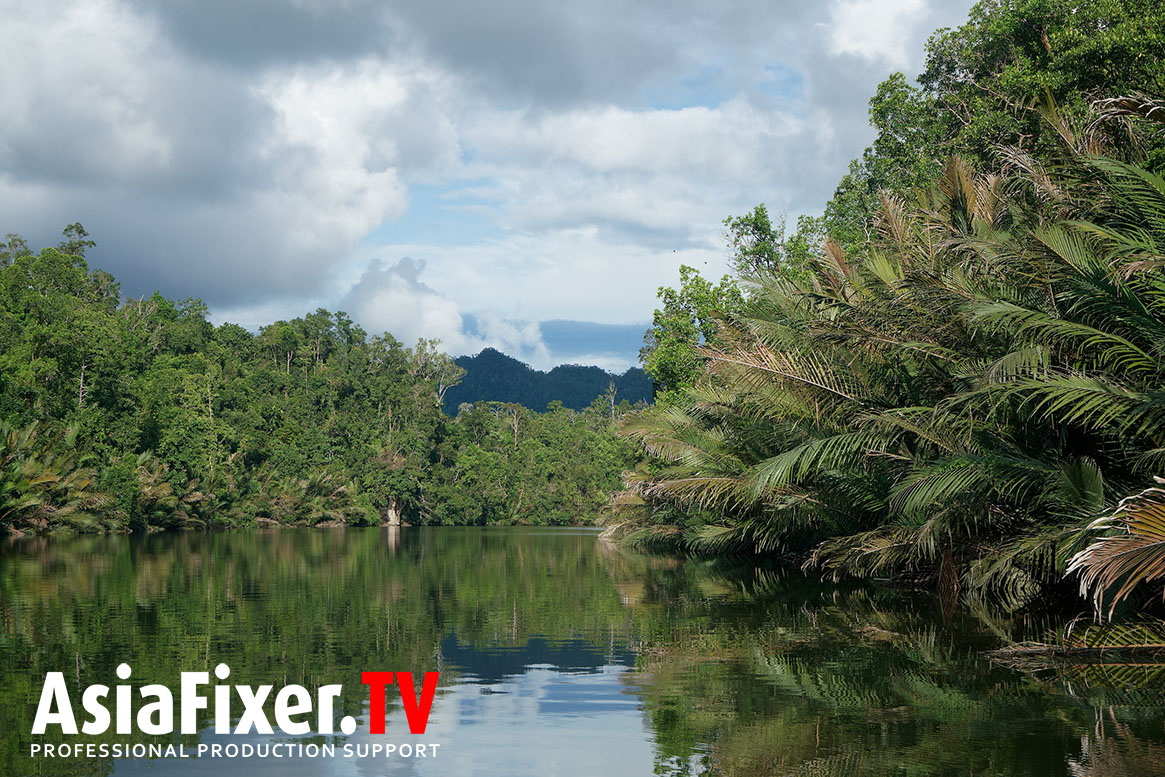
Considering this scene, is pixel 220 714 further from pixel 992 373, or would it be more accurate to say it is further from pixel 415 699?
pixel 992 373

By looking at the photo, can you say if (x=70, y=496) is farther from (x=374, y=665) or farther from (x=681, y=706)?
(x=681, y=706)

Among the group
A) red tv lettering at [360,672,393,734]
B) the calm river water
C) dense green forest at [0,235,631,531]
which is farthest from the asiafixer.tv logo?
dense green forest at [0,235,631,531]

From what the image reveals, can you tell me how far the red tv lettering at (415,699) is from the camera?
8.02 m

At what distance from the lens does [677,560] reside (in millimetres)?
31016

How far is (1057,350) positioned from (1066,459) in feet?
4.24

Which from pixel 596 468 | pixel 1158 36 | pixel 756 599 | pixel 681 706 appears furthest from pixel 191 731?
pixel 596 468

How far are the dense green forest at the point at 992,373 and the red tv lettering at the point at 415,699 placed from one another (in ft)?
17.5

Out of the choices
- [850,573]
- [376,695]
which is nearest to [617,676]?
[376,695]

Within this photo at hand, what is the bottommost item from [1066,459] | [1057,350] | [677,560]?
[677,560]

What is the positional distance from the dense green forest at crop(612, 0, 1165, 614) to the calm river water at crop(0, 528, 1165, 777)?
116 cm

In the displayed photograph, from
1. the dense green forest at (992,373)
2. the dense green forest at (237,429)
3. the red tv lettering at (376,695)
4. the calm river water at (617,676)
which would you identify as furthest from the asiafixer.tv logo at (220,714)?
the dense green forest at (237,429)

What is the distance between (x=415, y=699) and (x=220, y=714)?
5.16ft

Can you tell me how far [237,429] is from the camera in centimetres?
7444

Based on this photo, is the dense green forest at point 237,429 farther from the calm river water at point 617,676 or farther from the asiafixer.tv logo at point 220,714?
the asiafixer.tv logo at point 220,714
